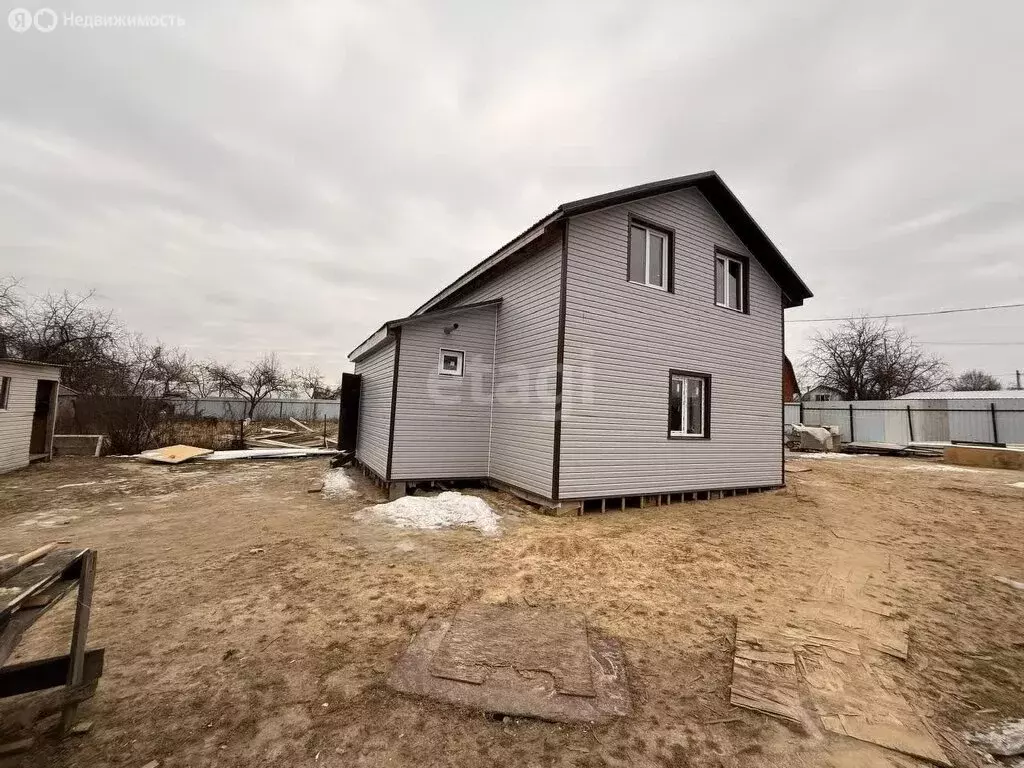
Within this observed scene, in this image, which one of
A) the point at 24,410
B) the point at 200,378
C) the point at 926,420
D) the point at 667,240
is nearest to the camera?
the point at 667,240

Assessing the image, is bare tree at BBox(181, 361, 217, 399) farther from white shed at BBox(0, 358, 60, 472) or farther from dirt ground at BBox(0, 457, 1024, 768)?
dirt ground at BBox(0, 457, 1024, 768)

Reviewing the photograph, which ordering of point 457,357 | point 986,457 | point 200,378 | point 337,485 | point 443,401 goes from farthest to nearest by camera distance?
point 200,378 < point 986,457 < point 337,485 < point 457,357 < point 443,401

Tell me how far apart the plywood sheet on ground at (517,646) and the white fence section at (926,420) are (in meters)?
22.3

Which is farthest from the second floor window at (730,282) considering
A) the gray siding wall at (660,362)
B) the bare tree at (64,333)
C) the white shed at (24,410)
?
the bare tree at (64,333)

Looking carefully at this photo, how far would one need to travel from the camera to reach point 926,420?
22.1 meters

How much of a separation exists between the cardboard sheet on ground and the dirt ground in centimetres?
13

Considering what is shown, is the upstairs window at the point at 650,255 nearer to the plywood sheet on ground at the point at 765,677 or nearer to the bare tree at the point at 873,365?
the plywood sheet on ground at the point at 765,677

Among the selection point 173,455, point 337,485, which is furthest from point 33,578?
point 173,455

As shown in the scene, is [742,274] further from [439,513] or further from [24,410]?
[24,410]

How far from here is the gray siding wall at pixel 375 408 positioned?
9797mm

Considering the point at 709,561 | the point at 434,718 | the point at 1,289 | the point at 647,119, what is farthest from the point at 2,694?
the point at 1,289

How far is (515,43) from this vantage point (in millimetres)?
8766

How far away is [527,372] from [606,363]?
5.52ft

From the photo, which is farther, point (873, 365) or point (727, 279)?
point (873, 365)
